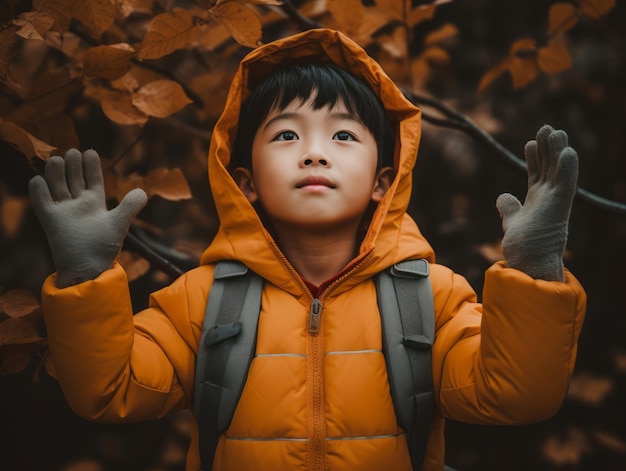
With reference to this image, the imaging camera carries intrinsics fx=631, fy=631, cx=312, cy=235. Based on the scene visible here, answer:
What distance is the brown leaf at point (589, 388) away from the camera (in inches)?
133

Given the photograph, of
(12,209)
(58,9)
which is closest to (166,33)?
(58,9)

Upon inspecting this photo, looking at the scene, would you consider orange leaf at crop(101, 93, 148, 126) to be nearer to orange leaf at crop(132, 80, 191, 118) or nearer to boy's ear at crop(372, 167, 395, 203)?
orange leaf at crop(132, 80, 191, 118)

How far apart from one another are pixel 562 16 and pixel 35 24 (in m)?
1.81

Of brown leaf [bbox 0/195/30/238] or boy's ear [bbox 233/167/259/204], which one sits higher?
boy's ear [bbox 233/167/259/204]

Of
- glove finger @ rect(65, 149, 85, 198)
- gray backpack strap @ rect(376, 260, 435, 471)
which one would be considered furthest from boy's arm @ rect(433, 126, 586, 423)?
glove finger @ rect(65, 149, 85, 198)

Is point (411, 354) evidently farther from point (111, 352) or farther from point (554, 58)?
point (554, 58)

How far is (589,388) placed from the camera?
341cm

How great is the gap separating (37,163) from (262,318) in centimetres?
92

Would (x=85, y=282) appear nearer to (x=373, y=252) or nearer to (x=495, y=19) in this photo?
(x=373, y=252)

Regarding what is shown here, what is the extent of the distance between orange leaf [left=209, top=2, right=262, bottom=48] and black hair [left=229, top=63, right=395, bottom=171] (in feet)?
0.74

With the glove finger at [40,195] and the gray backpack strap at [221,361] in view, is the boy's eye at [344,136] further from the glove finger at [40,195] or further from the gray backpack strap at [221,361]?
the glove finger at [40,195]

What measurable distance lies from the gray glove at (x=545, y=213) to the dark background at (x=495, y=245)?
189cm

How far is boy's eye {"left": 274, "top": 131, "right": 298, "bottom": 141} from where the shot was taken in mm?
1962

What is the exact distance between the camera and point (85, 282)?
1.54 metres
